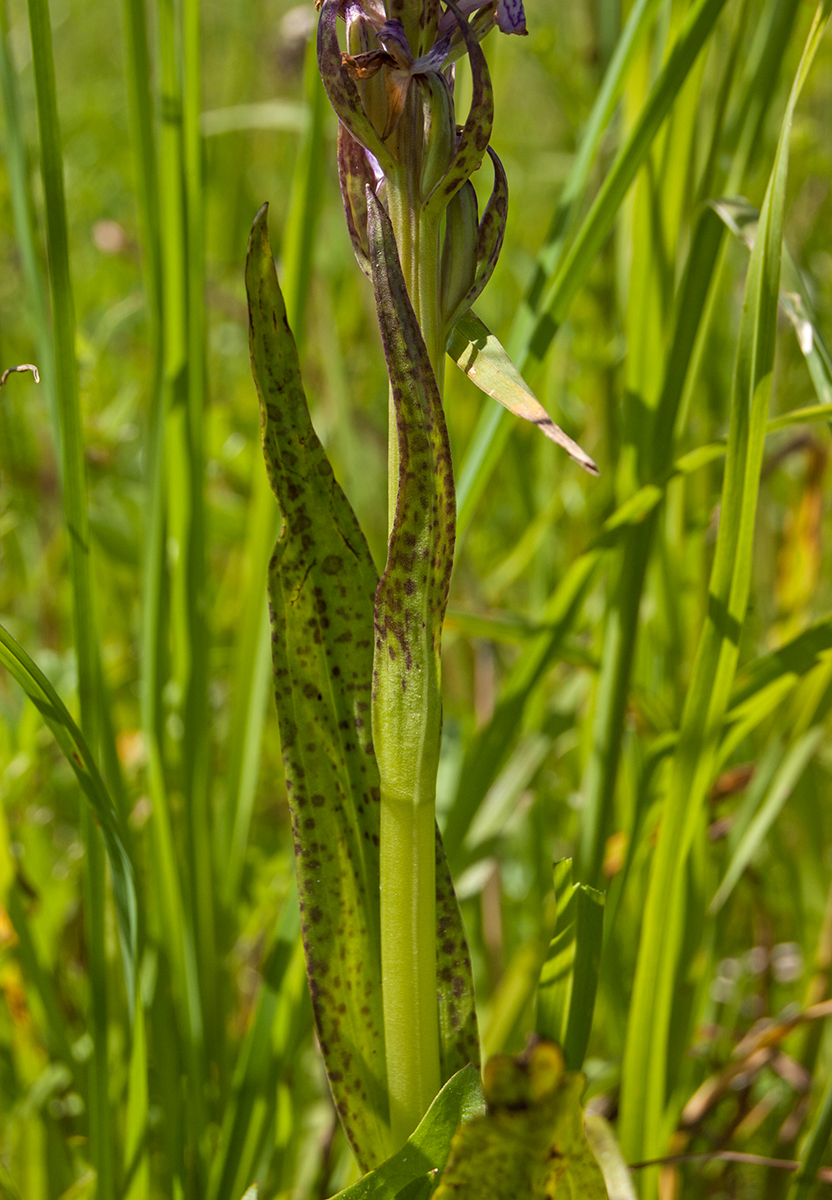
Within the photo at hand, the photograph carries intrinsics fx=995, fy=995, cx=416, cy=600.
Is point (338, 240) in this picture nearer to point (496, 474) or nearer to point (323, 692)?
point (496, 474)

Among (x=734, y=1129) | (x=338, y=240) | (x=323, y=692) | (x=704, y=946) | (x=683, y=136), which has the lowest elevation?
(x=734, y=1129)

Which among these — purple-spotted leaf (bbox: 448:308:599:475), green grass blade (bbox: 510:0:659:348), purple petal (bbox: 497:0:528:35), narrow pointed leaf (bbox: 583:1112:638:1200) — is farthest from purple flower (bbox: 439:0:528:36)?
narrow pointed leaf (bbox: 583:1112:638:1200)

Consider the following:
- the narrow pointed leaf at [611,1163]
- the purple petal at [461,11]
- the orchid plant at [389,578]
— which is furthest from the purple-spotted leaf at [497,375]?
the narrow pointed leaf at [611,1163]

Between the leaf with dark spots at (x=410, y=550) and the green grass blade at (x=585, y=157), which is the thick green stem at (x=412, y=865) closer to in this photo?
the leaf with dark spots at (x=410, y=550)

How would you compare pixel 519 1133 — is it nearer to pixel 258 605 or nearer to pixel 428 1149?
pixel 428 1149

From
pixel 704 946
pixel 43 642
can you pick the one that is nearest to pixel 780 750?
pixel 704 946
